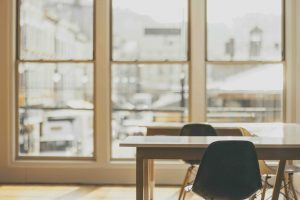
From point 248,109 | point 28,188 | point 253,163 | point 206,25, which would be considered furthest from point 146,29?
point 253,163

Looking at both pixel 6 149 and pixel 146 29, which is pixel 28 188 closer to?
pixel 6 149

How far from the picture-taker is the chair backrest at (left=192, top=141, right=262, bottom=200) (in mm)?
3275

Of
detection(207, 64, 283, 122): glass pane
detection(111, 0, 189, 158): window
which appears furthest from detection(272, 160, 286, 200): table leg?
detection(111, 0, 189, 158): window

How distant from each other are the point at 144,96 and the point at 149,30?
869 mm

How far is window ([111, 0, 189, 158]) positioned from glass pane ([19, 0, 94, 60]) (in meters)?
0.47

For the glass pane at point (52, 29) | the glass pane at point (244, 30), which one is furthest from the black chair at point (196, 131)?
the glass pane at point (52, 29)

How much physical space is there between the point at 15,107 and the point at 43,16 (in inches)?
49.4

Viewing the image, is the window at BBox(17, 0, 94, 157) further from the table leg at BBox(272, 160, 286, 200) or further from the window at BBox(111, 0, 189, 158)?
the table leg at BBox(272, 160, 286, 200)

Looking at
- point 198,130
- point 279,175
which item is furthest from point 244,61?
point 279,175

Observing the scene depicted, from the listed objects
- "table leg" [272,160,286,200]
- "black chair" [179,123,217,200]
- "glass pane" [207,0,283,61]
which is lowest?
"table leg" [272,160,286,200]

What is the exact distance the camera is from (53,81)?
6.52 m

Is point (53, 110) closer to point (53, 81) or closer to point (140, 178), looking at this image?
point (53, 81)

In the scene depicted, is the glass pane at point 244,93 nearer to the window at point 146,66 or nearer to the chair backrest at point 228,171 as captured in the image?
the window at point 146,66

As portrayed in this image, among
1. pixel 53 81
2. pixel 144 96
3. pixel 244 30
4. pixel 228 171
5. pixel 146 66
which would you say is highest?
pixel 244 30
